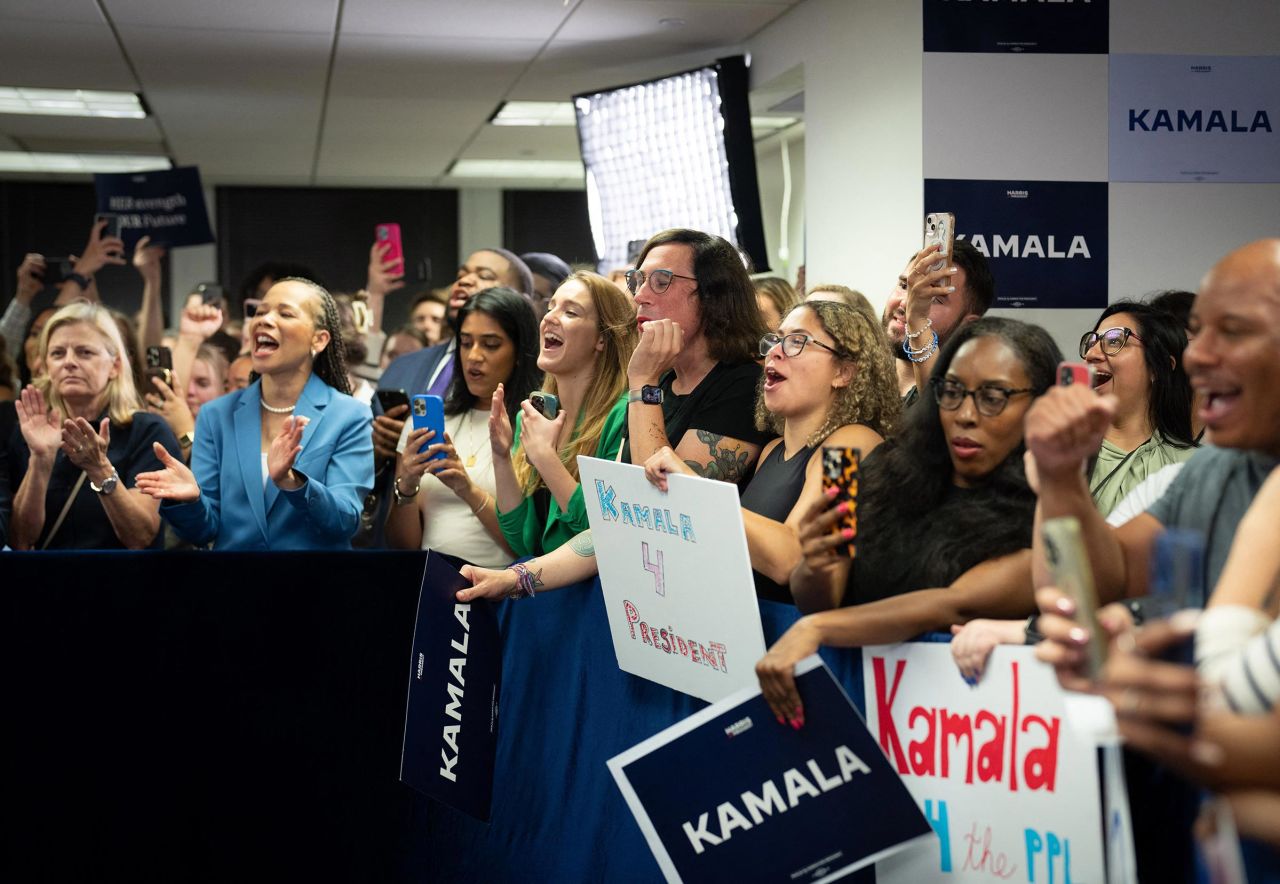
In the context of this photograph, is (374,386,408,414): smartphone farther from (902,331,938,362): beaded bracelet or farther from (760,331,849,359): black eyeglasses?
(760,331,849,359): black eyeglasses

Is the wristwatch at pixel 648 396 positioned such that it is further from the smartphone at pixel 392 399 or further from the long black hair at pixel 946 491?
the smartphone at pixel 392 399

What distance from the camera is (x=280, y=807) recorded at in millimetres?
3314

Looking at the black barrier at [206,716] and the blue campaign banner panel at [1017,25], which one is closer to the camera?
the black barrier at [206,716]

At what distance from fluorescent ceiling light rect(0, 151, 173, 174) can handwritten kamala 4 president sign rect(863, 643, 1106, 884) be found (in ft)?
32.3

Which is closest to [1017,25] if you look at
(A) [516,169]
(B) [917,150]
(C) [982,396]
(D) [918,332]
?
(B) [917,150]

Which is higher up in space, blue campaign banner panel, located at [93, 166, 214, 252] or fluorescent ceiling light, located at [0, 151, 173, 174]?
fluorescent ceiling light, located at [0, 151, 173, 174]

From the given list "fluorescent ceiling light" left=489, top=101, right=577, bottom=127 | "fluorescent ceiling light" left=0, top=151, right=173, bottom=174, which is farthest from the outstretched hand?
"fluorescent ceiling light" left=0, top=151, right=173, bottom=174

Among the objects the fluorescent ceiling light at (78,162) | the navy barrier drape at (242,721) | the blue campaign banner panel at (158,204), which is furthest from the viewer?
the fluorescent ceiling light at (78,162)

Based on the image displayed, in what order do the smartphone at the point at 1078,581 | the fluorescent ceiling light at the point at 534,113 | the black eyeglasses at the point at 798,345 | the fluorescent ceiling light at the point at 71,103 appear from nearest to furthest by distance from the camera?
the smartphone at the point at 1078,581
the black eyeglasses at the point at 798,345
the fluorescent ceiling light at the point at 71,103
the fluorescent ceiling light at the point at 534,113

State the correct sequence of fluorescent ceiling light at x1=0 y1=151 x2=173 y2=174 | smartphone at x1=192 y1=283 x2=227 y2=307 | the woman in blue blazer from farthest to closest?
fluorescent ceiling light at x1=0 y1=151 x2=173 y2=174 < smartphone at x1=192 y1=283 x2=227 y2=307 < the woman in blue blazer

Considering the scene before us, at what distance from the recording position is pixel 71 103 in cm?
898

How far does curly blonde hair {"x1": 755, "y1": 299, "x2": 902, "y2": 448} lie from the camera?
2.85m

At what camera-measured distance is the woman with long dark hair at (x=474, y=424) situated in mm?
3760

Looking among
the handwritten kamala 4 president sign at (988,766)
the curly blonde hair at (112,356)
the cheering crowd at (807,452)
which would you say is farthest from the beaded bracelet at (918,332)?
the curly blonde hair at (112,356)
